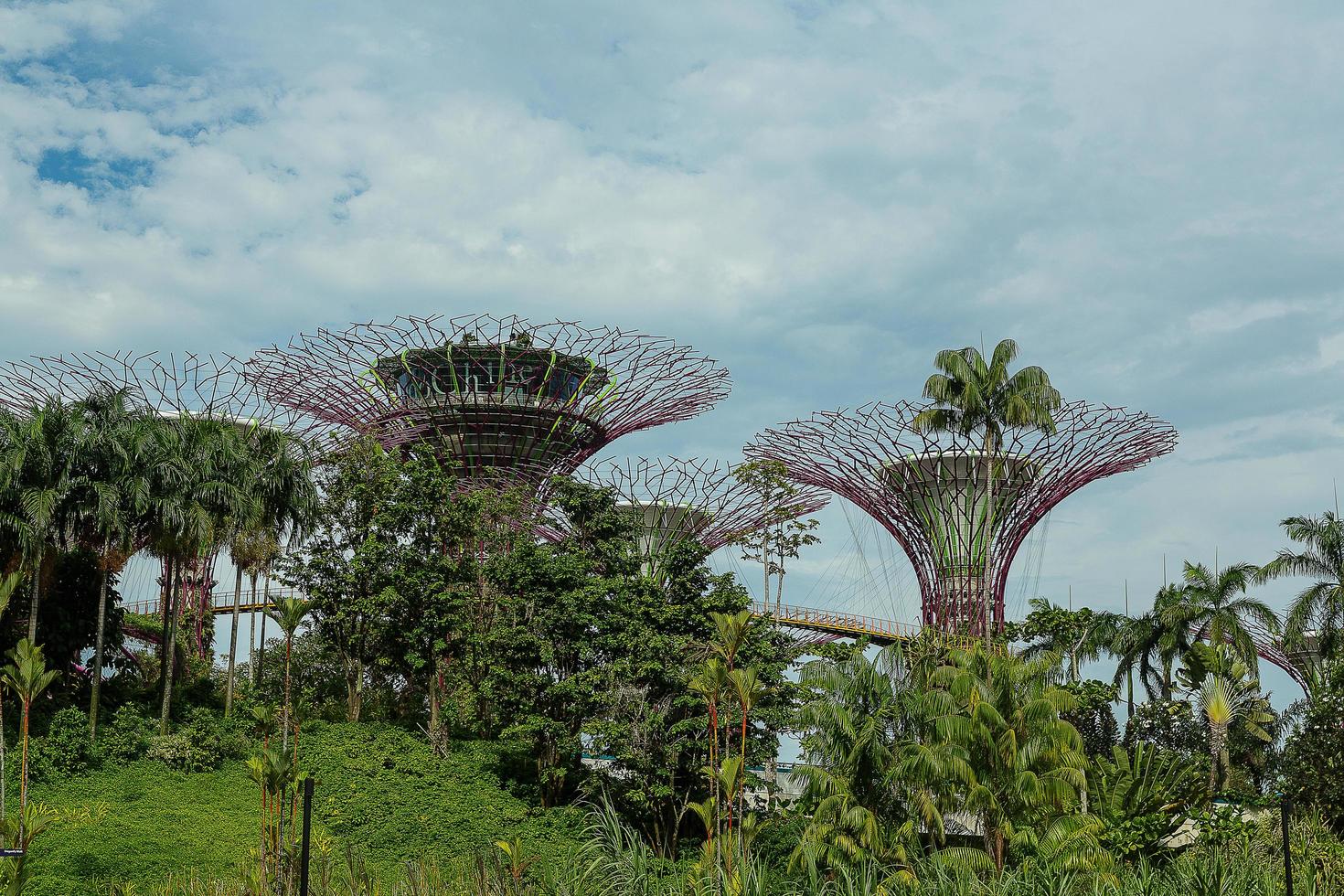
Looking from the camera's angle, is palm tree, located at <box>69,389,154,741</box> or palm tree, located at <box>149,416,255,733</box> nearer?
palm tree, located at <box>69,389,154,741</box>

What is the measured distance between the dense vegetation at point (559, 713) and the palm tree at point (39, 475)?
0.25ft

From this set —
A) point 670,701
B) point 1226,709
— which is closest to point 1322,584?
point 1226,709

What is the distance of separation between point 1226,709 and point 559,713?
49.3 ft

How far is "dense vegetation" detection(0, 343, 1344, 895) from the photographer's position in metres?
19.3

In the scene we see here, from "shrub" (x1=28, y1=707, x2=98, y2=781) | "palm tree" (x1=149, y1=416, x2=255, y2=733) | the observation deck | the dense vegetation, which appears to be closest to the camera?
the dense vegetation

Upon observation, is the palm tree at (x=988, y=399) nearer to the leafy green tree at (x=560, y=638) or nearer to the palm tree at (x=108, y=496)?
the leafy green tree at (x=560, y=638)

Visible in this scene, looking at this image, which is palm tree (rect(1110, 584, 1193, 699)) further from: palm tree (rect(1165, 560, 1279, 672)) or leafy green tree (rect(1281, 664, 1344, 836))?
leafy green tree (rect(1281, 664, 1344, 836))

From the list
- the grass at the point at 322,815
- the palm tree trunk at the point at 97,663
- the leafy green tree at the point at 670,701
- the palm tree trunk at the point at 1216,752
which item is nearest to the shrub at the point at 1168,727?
the palm tree trunk at the point at 1216,752

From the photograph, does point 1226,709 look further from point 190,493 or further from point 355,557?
point 190,493

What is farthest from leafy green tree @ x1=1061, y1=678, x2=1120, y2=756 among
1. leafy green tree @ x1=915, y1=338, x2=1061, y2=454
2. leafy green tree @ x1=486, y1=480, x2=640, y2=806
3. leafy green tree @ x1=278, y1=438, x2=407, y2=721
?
leafy green tree @ x1=278, y1=438, x2=407, y2=721

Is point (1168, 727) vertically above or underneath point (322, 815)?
above

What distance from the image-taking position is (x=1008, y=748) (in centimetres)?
1961

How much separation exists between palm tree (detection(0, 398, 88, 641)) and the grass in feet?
13.5

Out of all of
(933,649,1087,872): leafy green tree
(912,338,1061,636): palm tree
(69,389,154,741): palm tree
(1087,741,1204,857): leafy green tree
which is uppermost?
(912,338,1061,636): palm tree
